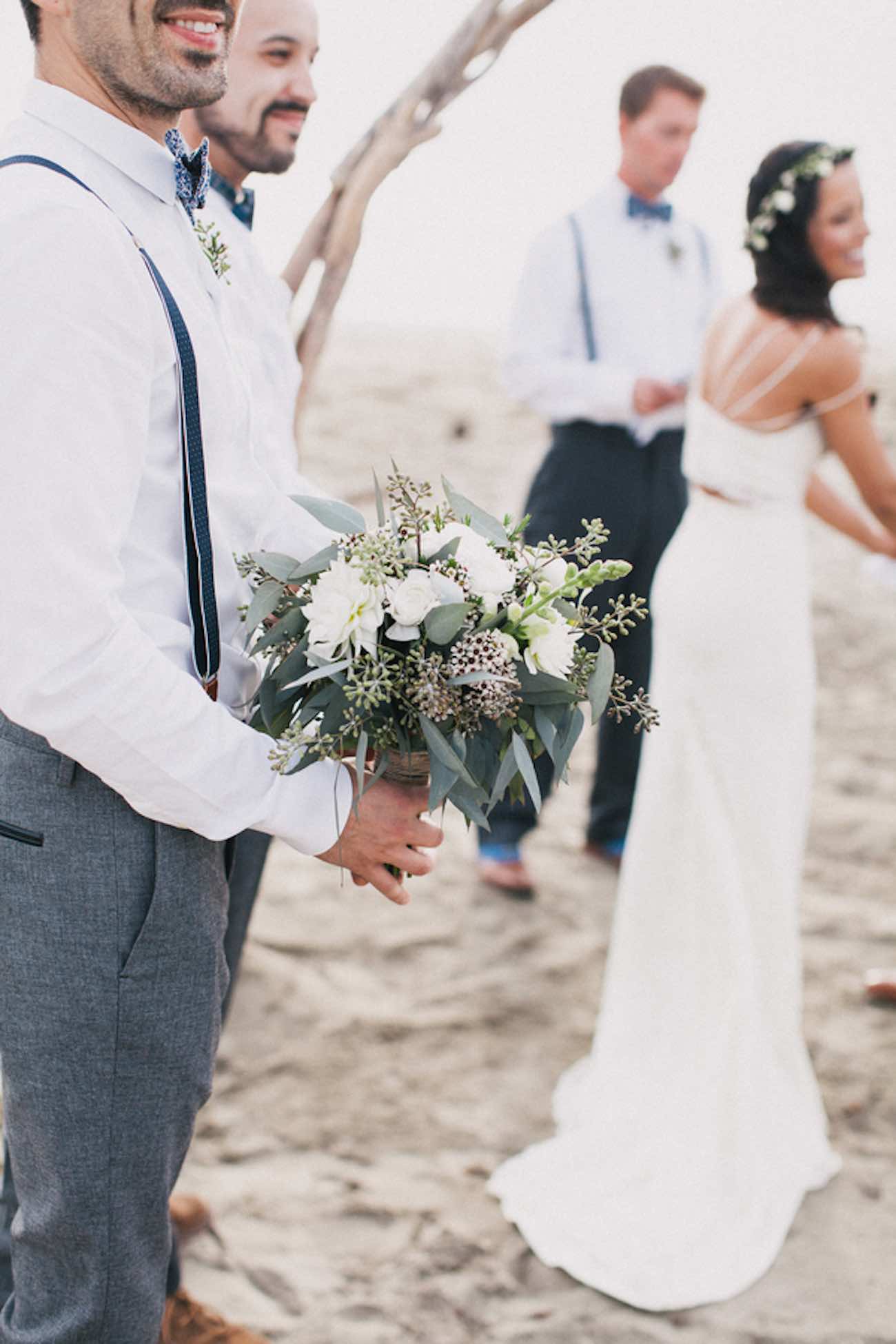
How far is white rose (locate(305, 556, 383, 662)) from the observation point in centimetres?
159

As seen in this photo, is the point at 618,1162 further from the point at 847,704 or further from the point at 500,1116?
the point at 847,704

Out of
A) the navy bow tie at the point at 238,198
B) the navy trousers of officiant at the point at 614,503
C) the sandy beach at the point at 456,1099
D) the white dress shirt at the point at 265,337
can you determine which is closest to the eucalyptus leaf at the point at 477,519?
the white dress shirt at the point at 265,337

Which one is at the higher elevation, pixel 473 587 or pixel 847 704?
pixel 473 587

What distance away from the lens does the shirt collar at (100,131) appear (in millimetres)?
1574

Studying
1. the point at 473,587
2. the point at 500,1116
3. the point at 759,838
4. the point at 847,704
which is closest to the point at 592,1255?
the point at 500,1116

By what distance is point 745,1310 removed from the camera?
257 cm

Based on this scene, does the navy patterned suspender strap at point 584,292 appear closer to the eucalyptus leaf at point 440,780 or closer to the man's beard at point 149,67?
the man's beard at point 149,67

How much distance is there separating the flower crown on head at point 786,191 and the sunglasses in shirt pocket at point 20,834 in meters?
2.27

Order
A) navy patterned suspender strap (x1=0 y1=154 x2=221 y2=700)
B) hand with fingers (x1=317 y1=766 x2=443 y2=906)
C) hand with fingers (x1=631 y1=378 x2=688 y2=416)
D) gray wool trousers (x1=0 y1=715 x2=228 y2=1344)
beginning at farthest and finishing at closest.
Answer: hand with fingers (x1=631 y1=378 x2=688 y2=416)
hand with fingers (x1=317 y1=766 x2=443 y2=906)
gray wool trousers (x1=0 y1=715 x2=228 y2=1344)
navy patterned suspender strap (x1=0 y1=154 x2=221 y2=700)

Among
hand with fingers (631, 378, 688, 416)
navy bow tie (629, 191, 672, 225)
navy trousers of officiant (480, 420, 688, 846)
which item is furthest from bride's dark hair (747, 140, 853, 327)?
navy bow tie (629, 191, 672, 225)

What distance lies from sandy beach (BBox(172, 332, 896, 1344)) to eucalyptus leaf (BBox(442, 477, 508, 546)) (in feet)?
0.36

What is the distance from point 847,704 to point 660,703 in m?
3.53

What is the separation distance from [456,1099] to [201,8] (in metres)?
2.59

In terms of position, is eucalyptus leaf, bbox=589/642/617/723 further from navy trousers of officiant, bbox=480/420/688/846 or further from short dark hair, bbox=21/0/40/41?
navy trousers of officiant, bbox=480/420/688/846
